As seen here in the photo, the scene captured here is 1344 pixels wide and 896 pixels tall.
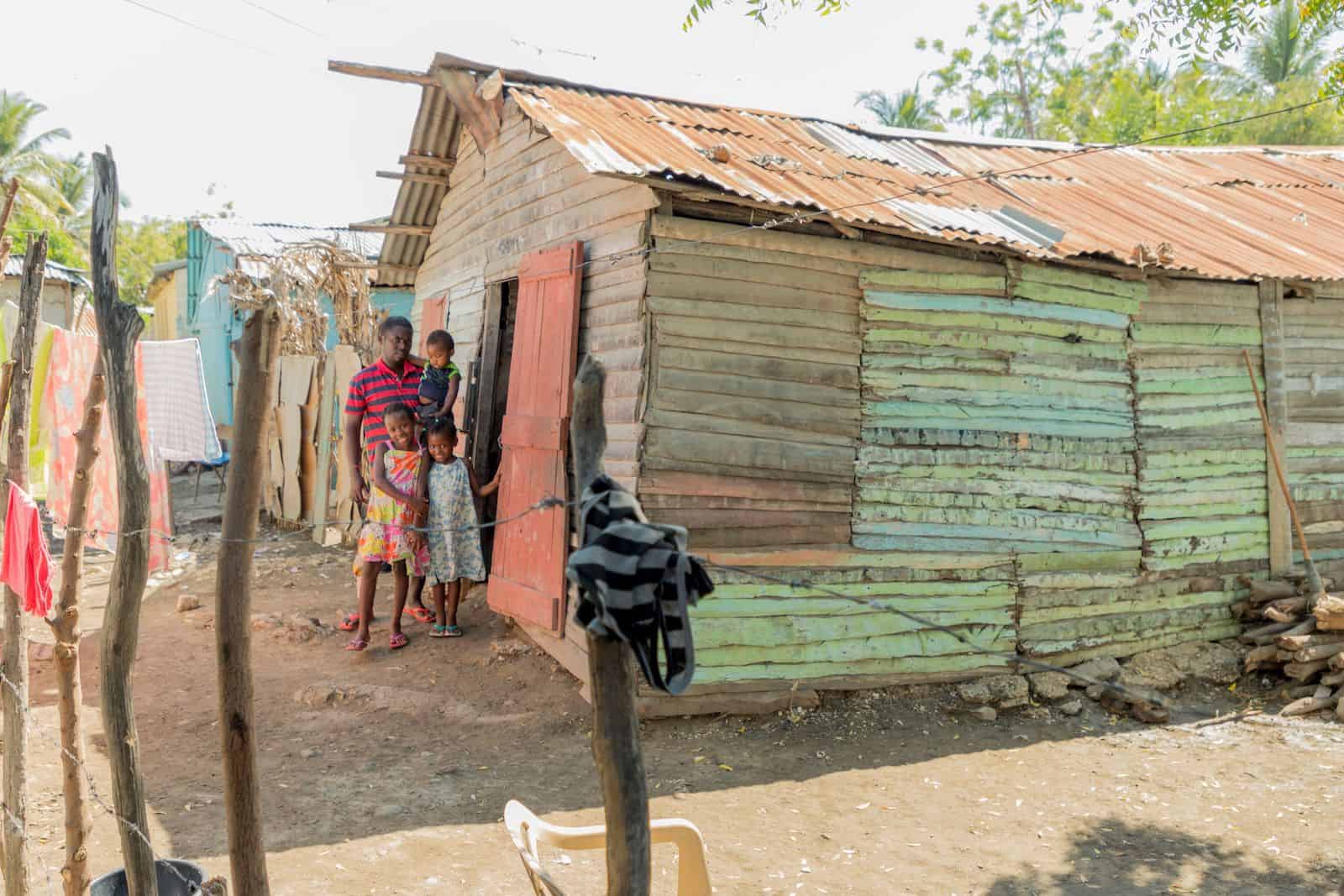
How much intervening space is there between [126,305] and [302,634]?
4.86 meters


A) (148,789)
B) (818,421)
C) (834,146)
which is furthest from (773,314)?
(148,789)

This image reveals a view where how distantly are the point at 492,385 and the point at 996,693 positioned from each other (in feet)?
13.9

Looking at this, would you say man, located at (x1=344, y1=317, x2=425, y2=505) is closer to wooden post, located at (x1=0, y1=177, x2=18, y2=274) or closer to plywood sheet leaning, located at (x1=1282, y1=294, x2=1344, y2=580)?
wooden post, located at (x1=0, y1=177, x2=18, y2=274)

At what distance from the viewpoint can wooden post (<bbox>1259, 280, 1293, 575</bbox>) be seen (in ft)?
23.7

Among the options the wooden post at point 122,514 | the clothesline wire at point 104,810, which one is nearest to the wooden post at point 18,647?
the clothesline wire at point 104,810

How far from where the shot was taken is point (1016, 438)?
6496mm

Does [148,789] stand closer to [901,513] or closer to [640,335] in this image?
[640,335]

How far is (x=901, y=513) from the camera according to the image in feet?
20.5

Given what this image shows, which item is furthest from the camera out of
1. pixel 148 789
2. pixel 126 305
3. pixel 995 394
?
pixel 995 394

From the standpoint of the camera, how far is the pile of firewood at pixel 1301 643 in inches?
244

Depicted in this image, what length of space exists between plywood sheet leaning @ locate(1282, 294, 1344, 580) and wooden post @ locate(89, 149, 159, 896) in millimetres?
7366

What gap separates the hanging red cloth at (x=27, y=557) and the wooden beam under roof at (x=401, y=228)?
5.90 m

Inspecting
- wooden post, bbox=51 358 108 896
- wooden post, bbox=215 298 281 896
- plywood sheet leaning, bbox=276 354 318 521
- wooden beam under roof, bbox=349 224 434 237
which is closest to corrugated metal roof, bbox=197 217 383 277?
plywood sheet leaning, bbox=276 354 318 521

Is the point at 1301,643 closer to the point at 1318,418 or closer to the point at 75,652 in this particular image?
the point at 1318,418
